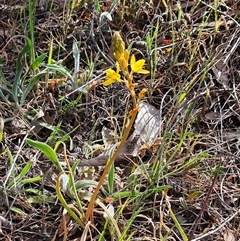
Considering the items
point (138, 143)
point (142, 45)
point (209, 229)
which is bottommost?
point (209, 229)

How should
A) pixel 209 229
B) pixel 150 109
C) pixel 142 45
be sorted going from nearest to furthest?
pixel 209 229
pixel 150 109
pixel 142 45

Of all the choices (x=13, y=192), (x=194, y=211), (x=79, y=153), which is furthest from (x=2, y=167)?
(x=194, y=211)

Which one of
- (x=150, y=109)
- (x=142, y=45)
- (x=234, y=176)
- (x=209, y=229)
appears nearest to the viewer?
(x=209, y=229)

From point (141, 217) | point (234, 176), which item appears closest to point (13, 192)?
point (141, 217)

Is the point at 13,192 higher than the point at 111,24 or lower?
lower

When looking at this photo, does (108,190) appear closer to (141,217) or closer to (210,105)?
(141,217)

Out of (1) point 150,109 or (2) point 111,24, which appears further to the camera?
(2) point 111,24

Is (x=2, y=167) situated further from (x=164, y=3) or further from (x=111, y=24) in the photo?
(x=164, y=3)
